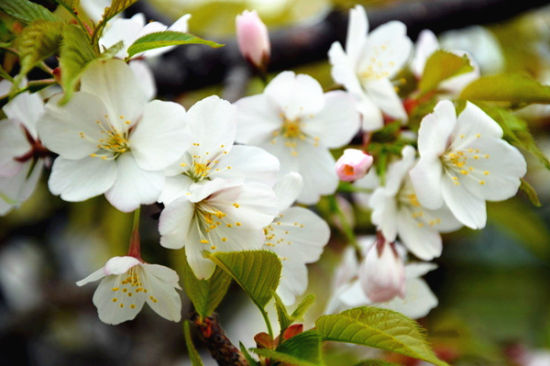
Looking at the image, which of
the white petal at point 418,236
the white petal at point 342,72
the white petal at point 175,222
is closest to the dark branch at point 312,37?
the white petal at point 342,72

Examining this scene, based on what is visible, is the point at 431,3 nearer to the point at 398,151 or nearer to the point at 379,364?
the point at 398,151

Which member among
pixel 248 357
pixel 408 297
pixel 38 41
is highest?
pixel 38 41

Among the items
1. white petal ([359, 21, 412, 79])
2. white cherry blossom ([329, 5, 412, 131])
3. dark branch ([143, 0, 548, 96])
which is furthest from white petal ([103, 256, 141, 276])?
dark branch ([143, 0, 548, 96])

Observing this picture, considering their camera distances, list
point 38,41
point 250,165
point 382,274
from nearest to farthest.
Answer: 1. point 38,41
2. point 250,165
3. point 382,274

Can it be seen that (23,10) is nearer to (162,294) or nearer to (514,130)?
(162,294)

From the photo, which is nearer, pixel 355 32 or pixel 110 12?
pixel 110 12

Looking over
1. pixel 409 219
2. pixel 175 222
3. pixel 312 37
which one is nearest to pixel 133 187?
pixel 175 222

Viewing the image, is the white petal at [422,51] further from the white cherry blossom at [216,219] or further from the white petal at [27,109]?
the white petal at [27,109]

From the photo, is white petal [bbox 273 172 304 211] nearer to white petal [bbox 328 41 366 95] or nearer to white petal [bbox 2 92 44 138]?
white petal [bbox 328 41 366 95]
